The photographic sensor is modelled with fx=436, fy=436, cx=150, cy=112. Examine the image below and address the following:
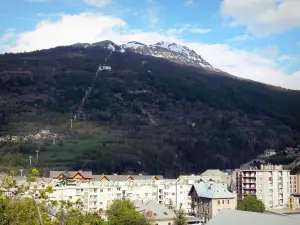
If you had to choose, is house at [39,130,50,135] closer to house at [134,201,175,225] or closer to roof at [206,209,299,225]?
house at [134,201,175,225]

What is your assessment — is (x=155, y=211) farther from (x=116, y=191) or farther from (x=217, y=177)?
(x=217, y=177)

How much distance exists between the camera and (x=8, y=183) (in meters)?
13.8

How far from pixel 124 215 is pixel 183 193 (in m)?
31.1

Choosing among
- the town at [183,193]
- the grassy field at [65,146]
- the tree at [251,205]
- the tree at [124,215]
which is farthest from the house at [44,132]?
the tree at [124,215]

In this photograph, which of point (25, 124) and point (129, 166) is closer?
point (129, 166)

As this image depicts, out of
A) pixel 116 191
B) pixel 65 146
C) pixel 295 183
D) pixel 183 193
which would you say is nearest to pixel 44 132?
pixel 65 146

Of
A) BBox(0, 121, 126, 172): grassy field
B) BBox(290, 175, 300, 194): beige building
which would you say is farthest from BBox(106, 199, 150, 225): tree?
BBox(0, 121, 126, 172): grassy field

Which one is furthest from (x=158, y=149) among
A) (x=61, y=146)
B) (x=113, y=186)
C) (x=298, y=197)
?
(x=113, y=186)

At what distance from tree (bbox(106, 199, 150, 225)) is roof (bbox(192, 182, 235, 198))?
1795 cm

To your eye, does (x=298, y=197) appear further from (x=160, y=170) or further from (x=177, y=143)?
(x=177, y=143)

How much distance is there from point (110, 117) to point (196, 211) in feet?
398

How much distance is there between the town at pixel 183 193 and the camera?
6003 centimetres

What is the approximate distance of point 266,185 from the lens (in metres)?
77.5

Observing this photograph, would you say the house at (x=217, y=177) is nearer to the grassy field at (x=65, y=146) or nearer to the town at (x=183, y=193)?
the town at (x=183, y=193)
